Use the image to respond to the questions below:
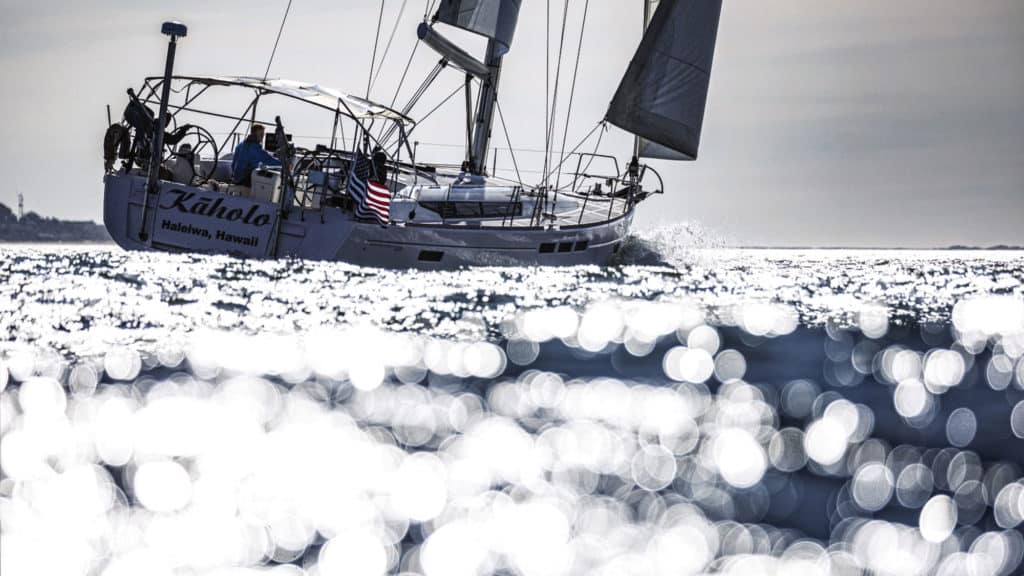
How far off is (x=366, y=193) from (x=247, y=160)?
257 centimetres

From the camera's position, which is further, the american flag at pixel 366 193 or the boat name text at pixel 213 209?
the boat name text at pixel 213 209

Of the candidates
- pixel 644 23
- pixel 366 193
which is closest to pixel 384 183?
pixel 366 193

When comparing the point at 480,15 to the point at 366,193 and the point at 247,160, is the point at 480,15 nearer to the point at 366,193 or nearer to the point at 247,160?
the point at 247,160

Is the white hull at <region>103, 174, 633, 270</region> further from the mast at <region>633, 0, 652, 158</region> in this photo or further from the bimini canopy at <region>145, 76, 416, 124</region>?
the mast at <region>633, 0, 652, 158</region>

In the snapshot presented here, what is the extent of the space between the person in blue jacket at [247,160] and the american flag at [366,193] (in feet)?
6.41

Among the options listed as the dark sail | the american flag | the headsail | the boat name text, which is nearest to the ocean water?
the american flag

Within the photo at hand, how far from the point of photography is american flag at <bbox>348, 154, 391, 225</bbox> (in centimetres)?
1711

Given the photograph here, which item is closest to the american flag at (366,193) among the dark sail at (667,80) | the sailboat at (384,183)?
the sailboat at (384,183)

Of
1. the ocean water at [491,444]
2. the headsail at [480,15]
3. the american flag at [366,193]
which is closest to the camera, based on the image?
the ocean water at [491,444]

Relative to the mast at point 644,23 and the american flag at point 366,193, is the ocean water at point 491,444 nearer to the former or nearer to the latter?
the american flag at point 366,193

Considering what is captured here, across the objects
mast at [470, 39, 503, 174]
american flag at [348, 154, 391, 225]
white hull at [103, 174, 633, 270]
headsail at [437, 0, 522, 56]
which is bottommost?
white hull at [103, 174, 633, 270]

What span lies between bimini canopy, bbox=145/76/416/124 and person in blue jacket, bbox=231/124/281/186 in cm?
92

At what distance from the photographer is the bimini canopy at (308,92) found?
18422mm

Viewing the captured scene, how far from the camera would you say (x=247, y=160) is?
1844cm
